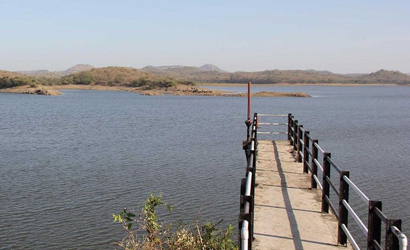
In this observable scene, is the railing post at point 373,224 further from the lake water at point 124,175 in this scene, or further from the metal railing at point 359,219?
the lake water at point 124,175

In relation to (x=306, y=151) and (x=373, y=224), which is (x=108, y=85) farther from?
(x=373, y=224)

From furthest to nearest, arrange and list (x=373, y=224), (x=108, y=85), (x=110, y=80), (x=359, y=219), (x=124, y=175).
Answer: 1. (x=110, y=80)
2. (x=108, y=85)
3. (x=124, y=175)
4. (x=359, y=219)
5. (x=373, y=224)

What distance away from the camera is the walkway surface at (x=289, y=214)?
25.3 ft

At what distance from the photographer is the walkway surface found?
25.3 ft

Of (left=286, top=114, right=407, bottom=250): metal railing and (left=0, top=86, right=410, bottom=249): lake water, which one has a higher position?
(left=286, top=114, right=407, bottom=250): metal railing

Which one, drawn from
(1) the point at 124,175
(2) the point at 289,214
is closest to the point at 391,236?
(2) the point at 289,214

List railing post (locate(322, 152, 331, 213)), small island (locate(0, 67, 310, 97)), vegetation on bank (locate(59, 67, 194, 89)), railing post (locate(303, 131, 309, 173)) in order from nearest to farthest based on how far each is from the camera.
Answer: railing post (locate(322, 152, 331, 213)) < railing post (locate(303, 131, 309, 173)) < small island (locate(0, 67, 310, 97)) < vegetation on bank (locate(59, 67, 194, 89))

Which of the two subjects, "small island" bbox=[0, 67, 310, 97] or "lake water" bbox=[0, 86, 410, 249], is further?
"small island" bbox=[0, 67, 310, 97]

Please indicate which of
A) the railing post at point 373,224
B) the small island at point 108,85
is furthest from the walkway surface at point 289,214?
the small island at point 108,85

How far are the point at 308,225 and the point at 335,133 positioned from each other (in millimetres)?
28622

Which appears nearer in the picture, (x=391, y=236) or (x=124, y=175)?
(x=391, y=236)

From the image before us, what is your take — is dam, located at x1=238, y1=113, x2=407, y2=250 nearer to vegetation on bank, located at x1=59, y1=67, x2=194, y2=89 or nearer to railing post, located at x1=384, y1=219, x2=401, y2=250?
railing post, located at x1=384, y1=219, x2=401, y2=250

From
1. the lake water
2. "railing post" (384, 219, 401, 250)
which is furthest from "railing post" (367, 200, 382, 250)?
the lake water

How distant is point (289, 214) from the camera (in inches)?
361
